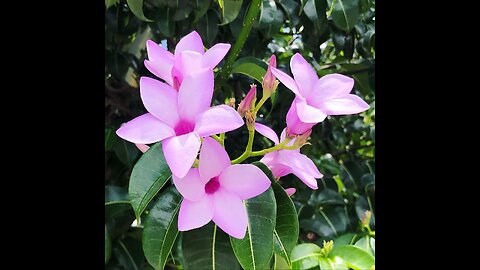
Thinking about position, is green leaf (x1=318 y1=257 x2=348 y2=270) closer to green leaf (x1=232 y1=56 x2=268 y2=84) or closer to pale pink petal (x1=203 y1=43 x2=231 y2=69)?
green leaf (x1=232 y1=56 x2=268 y2=84)

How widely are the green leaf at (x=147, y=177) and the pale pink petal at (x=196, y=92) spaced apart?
150mm

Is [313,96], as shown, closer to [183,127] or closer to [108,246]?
[183,127]

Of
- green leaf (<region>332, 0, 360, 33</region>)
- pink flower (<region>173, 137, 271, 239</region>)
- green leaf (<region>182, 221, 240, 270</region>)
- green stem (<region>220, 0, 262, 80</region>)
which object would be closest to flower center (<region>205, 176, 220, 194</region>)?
pink flower (<region>173, 137, 271, 239</region>)

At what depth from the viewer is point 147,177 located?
2.04 ft

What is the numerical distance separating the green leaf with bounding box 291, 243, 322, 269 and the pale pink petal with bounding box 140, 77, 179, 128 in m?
0.59

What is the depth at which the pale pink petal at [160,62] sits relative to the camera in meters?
0.54

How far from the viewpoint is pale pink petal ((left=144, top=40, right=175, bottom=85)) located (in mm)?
539

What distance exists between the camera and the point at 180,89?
496mm

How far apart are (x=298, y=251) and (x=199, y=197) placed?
0.57 meters

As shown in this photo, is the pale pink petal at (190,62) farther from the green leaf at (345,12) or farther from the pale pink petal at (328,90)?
the green leaf at (345,12)

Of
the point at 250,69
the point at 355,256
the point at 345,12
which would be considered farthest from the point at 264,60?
the point at 355,256

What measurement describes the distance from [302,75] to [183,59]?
0.14 meters
